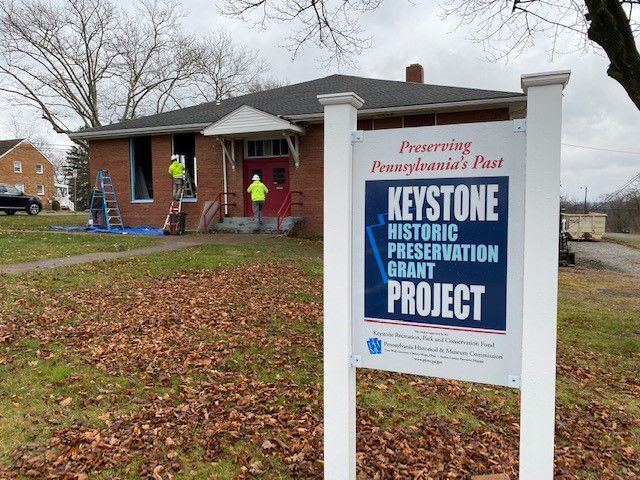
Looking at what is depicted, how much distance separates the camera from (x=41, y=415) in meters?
4.11

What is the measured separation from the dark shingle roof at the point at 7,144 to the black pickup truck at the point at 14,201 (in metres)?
31.5

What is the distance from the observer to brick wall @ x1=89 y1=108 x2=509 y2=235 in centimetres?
1720

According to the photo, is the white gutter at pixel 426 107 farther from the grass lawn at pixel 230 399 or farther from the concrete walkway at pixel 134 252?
the grass lawn at pixel 230 399

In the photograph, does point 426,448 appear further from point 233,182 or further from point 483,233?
point 233,182

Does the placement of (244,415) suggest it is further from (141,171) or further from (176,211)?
(141,171)

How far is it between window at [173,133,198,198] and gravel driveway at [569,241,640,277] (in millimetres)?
16178

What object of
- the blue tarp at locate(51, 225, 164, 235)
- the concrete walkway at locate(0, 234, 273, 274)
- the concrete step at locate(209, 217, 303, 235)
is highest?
the concrete step at locate(209, 217, 303, 235)

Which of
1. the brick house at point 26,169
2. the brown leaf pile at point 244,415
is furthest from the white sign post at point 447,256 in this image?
the brick house at point 26,169

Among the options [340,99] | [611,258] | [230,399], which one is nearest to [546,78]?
[340,99]

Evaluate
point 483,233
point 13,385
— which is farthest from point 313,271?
point 483,233

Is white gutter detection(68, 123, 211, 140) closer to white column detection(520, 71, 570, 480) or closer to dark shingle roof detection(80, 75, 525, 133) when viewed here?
dark shingle roof detection(80, 75, 525, 133)

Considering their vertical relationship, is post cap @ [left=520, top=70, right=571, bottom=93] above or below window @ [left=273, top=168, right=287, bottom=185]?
below

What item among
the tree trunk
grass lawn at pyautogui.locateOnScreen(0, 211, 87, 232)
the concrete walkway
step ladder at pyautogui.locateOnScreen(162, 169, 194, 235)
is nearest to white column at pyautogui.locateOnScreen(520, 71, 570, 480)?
the tree trunk

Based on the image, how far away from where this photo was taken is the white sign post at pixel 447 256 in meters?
2.33
